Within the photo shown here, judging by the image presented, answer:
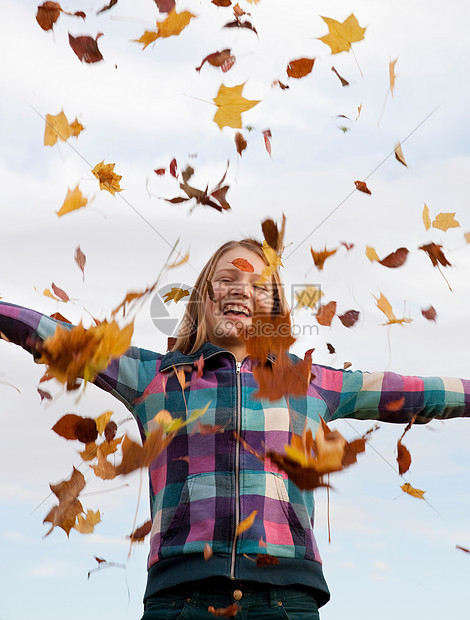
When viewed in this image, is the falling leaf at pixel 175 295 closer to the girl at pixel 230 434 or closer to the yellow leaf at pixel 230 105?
the girl at pixel 230 434

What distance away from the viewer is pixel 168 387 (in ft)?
7.33

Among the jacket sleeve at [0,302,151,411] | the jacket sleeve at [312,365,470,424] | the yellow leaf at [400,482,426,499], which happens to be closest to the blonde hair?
the jacket sleeve at [0,302,151,411]

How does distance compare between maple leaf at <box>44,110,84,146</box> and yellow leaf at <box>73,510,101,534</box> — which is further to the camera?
maple leaf at <box>44,110,84,146</box>

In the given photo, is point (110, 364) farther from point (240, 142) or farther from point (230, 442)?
point (240, 142)

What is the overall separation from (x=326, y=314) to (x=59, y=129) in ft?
4.24

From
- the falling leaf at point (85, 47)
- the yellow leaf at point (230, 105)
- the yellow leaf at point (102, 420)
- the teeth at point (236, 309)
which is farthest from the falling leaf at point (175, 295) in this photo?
the falling leaf at point (85, 47)

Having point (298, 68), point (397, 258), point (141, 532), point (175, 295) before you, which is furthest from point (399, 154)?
point (141, 532)

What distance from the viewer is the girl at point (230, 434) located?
1.88m

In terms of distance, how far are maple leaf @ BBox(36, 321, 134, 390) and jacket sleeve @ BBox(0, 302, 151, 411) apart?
0.19m

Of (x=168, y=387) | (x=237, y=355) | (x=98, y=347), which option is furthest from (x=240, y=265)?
(x=98, y=347)

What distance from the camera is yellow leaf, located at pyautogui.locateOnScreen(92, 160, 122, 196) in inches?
98.7

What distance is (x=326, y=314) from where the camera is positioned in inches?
104

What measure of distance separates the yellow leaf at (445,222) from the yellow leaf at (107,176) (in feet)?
4.19

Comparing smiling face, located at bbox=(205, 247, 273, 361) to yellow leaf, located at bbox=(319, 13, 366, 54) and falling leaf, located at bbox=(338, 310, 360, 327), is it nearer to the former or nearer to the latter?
falling leaf, located at bbox=(338, 310, 360, 327)
